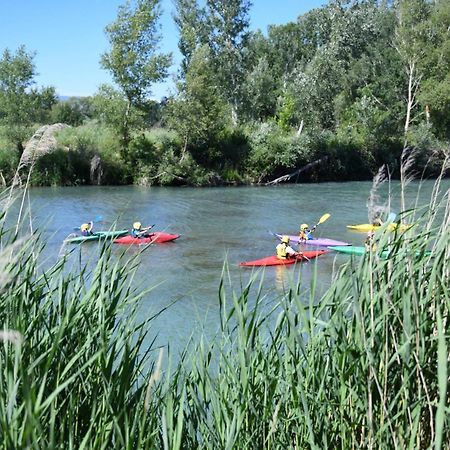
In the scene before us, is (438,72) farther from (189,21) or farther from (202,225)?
(202,225)

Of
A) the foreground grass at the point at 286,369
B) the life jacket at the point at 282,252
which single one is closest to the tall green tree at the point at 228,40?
the life jacket at the point at 282,252

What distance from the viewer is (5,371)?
2684 mm

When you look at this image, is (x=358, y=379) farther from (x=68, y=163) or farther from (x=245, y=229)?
(x=68, y=163)

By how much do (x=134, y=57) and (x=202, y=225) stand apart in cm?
1384

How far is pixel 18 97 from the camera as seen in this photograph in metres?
28.5

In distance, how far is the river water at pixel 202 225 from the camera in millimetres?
10414

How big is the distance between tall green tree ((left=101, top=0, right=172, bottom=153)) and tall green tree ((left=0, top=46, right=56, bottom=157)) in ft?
10.7

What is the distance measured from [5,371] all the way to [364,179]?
32.2 m

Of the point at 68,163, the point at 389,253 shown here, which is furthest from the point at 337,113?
the point at 389,253

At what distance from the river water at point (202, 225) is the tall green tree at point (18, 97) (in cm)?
339

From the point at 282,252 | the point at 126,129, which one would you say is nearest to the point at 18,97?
the point at 126,129

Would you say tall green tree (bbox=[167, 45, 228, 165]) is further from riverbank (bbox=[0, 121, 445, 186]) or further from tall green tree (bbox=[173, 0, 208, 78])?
tall green tree (bbox=[173, 0, 208, 78])

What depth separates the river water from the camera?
1041cm

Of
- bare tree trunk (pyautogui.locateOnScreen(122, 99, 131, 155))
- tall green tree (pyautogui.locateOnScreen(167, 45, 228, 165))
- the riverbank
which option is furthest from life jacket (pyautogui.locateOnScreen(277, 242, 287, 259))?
bare tree trunk (pyautogui.locateOnScreen(122, 99, 131, 155))
